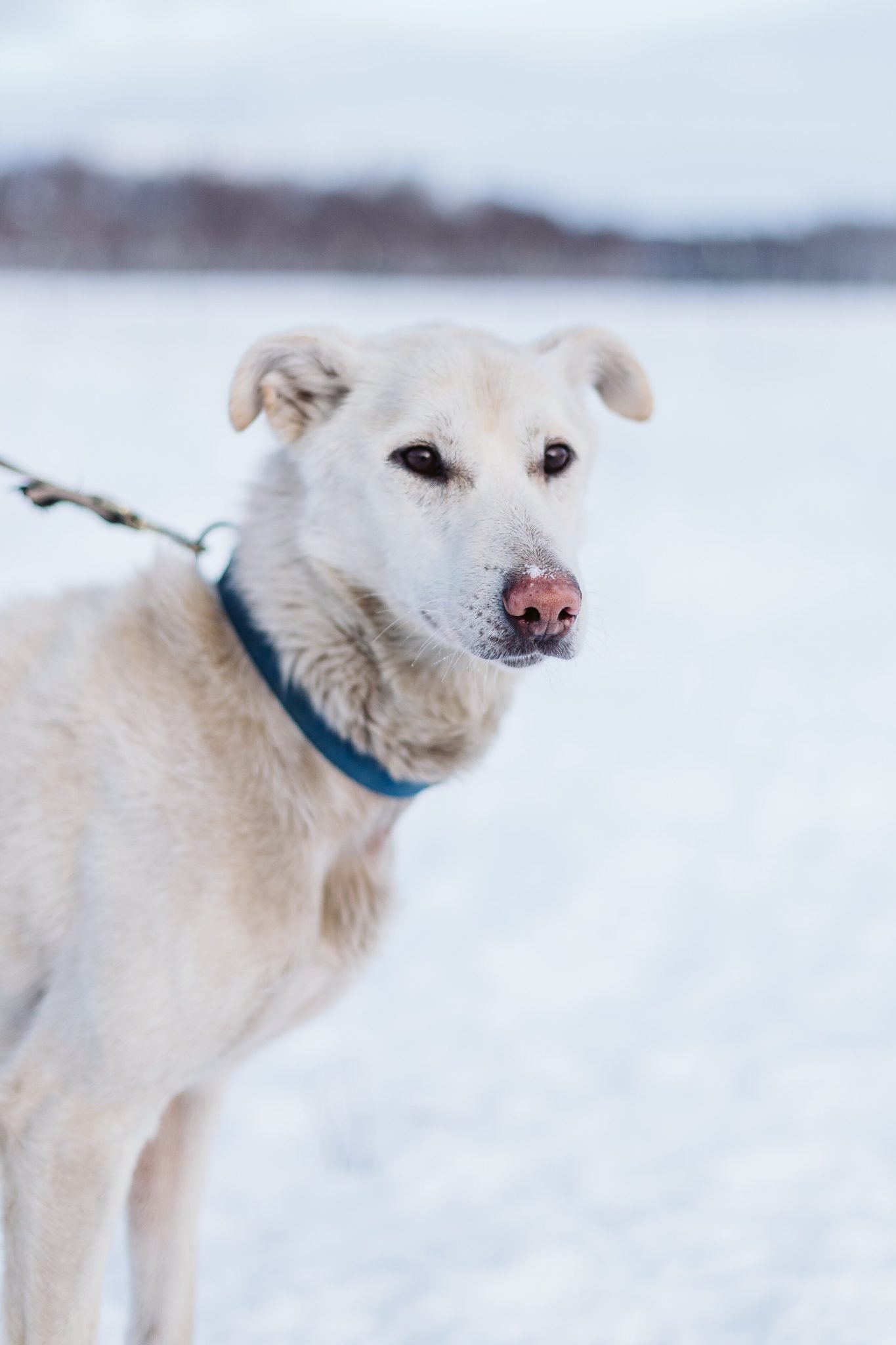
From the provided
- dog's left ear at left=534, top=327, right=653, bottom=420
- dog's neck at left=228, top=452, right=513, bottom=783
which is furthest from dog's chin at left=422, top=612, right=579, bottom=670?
dog's left ear at left=534, top=327, right=653, bottom=420

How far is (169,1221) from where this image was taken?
236 centimetres

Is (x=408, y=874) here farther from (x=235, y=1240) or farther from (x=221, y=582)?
(x=221, y=582)

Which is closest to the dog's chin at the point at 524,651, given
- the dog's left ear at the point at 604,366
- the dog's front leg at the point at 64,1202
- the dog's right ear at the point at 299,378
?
the dog's right ear at the point at 299,378

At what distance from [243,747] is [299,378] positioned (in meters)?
0.76

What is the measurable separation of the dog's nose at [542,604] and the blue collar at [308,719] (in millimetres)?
414

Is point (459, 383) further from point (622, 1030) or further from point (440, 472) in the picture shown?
point (622, 1030)

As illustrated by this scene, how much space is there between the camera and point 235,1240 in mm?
2701

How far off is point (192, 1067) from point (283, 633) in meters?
0.75

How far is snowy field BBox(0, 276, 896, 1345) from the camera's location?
2.54 meters

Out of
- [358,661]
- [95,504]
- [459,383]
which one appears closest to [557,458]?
A: [459,383]

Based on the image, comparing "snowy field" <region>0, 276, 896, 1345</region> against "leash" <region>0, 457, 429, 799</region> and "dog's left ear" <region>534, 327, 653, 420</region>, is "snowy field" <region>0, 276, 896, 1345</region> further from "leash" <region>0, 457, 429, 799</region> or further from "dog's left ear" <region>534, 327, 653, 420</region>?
"dog's left ear" <region>534, 327, 653, 420</region>

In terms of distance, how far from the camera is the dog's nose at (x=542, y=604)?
6.57 feet

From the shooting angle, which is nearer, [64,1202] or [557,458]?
[64,1202]

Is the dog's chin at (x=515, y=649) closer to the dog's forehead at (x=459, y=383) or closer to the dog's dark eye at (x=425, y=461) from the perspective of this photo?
the dog's dark eye at (x=425, y=461)
